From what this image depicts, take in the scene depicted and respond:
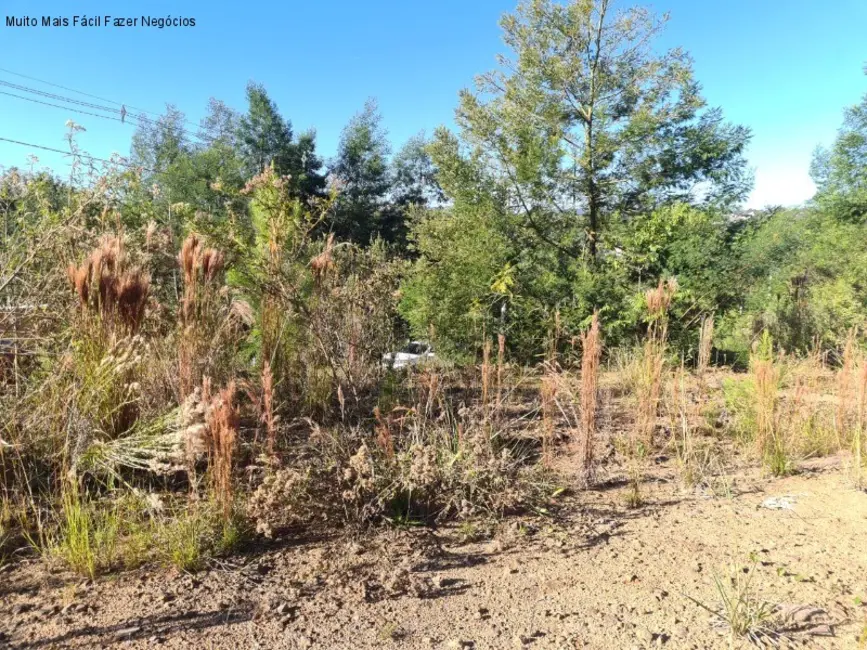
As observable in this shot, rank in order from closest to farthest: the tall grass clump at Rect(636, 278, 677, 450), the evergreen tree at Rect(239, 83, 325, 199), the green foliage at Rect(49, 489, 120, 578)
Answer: the green foliage at Rect(49, 489, 120, 578) → the tall grass clump at Rect(636, 278, 677, 450) → the evergreen tree at Rect(239, 83, 325, 199)

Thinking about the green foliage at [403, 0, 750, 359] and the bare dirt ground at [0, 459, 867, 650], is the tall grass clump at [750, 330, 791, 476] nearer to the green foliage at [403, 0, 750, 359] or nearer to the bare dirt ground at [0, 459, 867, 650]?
the bare dirt ground at [0, 459, 867, 650]

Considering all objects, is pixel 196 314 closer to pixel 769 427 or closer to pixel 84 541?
pixel 84 541

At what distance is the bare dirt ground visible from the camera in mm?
1787

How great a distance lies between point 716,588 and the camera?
6.77 feet

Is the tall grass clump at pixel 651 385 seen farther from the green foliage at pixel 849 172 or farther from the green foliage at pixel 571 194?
the green foliage at pixel 849 172

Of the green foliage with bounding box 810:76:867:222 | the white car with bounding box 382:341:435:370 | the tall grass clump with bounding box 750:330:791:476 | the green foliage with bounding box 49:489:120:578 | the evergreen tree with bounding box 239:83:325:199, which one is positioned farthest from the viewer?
the evergreen tree with bounding box 239:83:325:199

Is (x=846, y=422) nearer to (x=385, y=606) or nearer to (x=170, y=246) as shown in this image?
(x=385, y=606)

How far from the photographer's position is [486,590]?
6.81 feet

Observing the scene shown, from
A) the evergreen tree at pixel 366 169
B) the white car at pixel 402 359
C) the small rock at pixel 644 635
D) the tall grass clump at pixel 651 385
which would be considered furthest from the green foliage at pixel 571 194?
the evergreen tree at pixel 366 169

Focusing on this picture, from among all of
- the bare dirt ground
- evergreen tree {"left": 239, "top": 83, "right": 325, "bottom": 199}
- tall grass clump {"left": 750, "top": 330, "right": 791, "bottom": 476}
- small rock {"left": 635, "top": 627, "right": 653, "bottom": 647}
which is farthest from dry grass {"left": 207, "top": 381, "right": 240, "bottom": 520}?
evergreen tree {"left": 239, "top": 83, "right": 325, "bottom": 199}

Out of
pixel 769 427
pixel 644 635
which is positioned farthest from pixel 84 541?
pixel 769 427

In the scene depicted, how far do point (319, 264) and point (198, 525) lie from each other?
2.24m

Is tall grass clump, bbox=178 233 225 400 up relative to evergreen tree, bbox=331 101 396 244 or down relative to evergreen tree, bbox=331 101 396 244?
down

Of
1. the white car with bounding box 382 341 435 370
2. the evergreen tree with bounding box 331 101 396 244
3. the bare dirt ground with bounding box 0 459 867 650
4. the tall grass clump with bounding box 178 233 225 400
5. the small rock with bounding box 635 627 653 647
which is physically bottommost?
the small rock with bounding box 635 627 653 647
